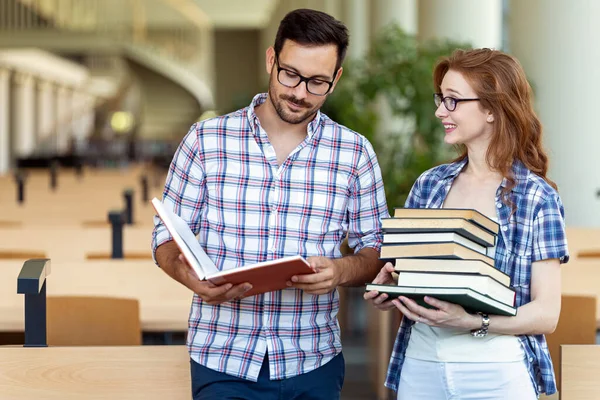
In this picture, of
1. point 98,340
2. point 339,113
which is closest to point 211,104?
point 339,113

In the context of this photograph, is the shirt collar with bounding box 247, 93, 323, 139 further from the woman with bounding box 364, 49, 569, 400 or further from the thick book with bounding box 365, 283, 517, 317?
the thick book with bounding box 365, 283, 517, 317

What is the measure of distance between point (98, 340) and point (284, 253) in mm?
1365

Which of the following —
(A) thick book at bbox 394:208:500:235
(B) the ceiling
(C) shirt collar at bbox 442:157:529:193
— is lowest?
(A) thick book at bbox 394:208:500:235

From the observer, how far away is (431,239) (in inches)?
71.7

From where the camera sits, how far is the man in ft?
6.32

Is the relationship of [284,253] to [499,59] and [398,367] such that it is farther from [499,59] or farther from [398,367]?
[499,59]

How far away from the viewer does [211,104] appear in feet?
86.8

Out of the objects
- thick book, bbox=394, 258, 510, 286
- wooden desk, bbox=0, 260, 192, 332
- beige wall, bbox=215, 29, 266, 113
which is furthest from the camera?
beige wall, bbox=215, 29, 266, 113

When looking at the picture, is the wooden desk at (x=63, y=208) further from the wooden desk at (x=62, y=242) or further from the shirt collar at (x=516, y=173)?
the shirt collar at (x=516, y=173)

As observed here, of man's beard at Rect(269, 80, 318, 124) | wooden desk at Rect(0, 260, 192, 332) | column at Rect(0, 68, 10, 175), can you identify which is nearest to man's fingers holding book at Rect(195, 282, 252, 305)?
man's beard at Rect(269, 80, 318, 124)

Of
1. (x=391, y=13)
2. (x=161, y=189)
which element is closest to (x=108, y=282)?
(x=161, y=189)

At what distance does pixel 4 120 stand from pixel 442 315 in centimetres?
1677

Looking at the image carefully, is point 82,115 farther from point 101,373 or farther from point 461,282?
point 461,282

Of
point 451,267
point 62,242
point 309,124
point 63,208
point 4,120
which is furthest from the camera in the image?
point 4,120
